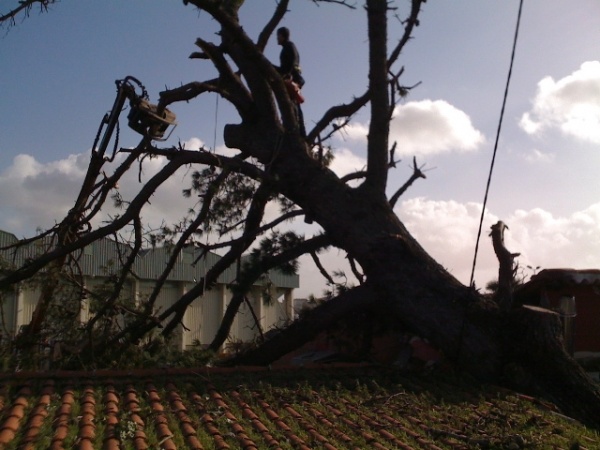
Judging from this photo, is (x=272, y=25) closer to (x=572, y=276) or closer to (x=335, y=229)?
(x=335, y=229)

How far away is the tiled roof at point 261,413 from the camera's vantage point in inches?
173

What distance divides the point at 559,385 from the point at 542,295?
2.56 metres

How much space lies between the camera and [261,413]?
17.0 ft

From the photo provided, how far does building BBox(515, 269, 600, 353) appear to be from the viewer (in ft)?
28.1

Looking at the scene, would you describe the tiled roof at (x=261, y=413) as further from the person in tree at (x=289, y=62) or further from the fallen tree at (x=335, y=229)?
the person in tree at (x=289, y=62)

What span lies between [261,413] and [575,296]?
5.38 meters

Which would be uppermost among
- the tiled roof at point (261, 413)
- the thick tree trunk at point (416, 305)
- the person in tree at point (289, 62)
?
the person in tree at point (289, 62)

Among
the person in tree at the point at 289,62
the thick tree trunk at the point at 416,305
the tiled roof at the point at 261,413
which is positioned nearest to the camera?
the tiled roof at the point at 261,413

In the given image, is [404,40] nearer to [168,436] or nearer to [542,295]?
[542,295]

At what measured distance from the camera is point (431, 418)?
213 inches

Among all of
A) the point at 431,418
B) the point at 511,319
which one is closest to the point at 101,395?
the point at 431,418

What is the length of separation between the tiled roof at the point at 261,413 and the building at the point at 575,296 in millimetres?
2672

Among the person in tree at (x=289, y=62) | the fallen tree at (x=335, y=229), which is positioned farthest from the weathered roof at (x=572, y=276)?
the person in tree at (x=289, y=62)

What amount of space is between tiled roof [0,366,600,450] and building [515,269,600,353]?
8.77 feet
